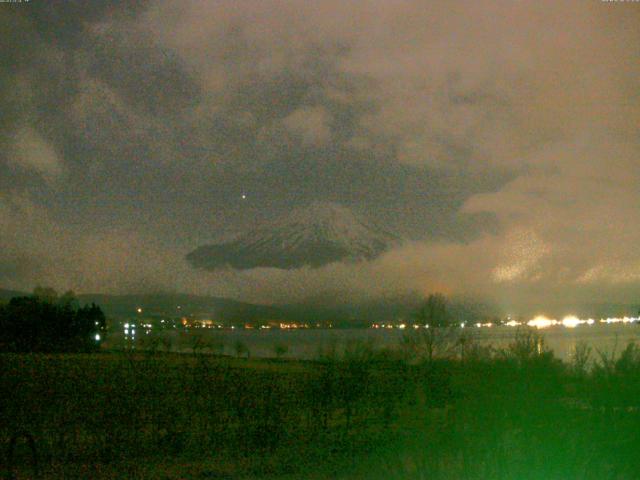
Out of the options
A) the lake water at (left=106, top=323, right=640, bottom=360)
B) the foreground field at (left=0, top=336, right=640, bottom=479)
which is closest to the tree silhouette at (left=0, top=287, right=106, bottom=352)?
the lake water at (left=106, top=323, right=640, bottom=360)

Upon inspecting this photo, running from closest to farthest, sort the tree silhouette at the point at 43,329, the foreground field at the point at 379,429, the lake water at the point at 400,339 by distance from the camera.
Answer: the foreground field at the point at 379,429
the lake water at the point at 400,339
the tree silhouette at the point at 43,329

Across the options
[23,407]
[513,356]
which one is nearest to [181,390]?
[23,407]

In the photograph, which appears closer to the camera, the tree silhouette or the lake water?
the lake water

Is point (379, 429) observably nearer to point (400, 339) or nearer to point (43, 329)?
point (400, 339)

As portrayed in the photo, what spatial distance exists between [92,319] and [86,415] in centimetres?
6617

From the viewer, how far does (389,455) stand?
11.2 meters

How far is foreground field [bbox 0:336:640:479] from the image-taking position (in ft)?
31.9

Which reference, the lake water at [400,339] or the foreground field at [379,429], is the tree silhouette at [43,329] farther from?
the foreground field at [379,429]

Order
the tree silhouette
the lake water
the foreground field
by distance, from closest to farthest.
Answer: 1. the foreground field
2. the lake water
3. the tree silhouette

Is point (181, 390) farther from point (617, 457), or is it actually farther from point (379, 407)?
point (617, 457)

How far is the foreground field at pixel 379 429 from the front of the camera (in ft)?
31.9

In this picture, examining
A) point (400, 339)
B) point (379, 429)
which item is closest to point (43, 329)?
point (400, 339)

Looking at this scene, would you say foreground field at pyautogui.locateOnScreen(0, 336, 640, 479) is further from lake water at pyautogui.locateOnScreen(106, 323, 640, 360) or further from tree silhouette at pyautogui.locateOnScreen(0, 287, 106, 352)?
tree silhouette at pyautogui.locateOnScreen(0, 287, 106, 352)

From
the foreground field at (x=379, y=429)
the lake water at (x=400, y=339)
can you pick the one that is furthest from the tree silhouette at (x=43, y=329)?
the foreground field at (x=379, y=429)
